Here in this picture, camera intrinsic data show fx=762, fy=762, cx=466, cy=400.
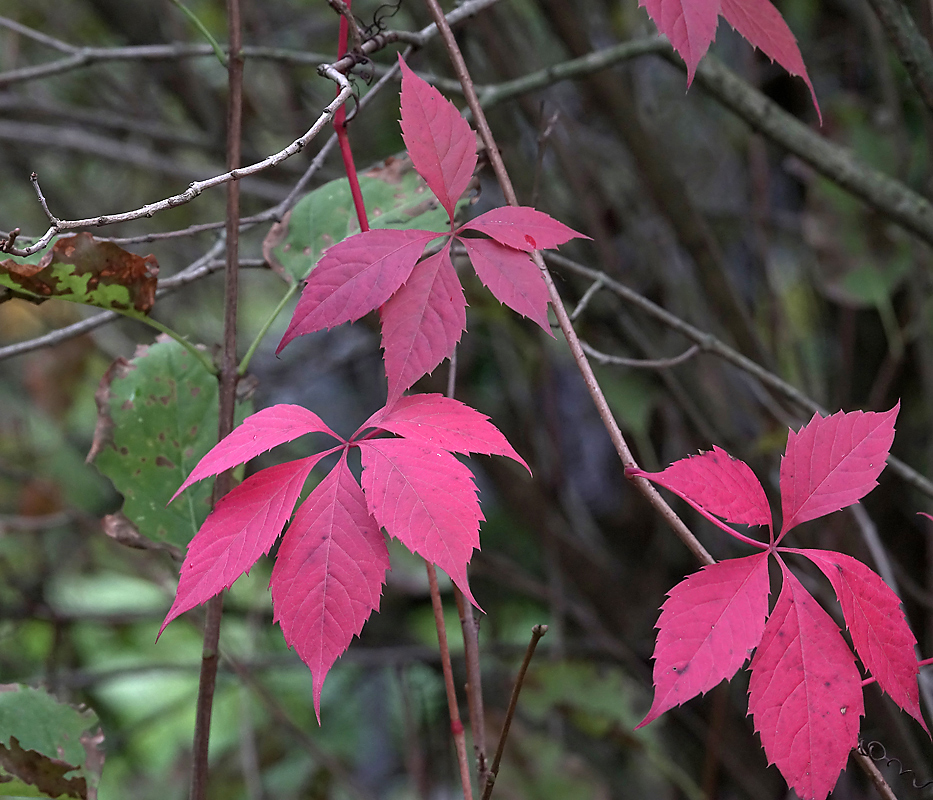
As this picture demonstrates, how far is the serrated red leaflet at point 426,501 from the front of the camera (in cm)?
47

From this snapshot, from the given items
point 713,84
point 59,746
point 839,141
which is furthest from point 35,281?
point 839,141

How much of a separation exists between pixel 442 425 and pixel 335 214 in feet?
1.11

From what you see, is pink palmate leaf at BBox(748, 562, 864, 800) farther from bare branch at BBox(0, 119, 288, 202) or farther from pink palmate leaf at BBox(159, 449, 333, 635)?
bare branch at BBox(0, 119, 288, 202)

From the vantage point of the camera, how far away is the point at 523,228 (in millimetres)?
570

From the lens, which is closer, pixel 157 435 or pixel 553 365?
pixel 157 435

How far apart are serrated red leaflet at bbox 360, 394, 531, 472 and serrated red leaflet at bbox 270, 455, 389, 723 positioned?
0.05 meters

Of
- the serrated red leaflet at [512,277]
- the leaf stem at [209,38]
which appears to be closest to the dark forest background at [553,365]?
the leaf stem at [209,38]

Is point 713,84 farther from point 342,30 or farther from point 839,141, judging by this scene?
point 839,141

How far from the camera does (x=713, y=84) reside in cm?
93

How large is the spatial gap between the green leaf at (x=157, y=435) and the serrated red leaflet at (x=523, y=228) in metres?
0.32

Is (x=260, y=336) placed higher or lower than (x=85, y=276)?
lower

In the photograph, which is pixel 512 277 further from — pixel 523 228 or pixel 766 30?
pixel 766 30

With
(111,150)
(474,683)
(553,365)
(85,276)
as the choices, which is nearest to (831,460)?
(474,683)

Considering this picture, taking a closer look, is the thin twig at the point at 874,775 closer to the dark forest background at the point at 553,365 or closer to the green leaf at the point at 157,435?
the dark forest background at the point at 553,365
